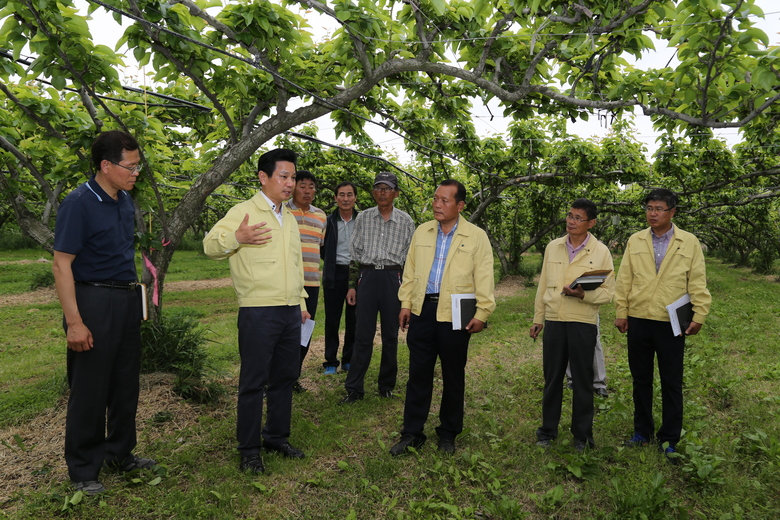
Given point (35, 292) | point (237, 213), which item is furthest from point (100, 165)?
point (35, 292)

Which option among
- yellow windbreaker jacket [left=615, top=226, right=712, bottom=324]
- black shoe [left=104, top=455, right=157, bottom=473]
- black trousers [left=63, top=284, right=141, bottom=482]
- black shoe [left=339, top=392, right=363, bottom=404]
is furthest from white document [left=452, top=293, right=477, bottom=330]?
black shoe [left=104, top=455, right=157, bottom=473]

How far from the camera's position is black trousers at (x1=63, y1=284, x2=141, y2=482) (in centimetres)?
291

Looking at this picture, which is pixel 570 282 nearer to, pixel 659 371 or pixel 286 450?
pixel 659 371

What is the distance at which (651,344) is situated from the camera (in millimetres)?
3799

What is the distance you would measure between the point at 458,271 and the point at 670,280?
1.52 metres

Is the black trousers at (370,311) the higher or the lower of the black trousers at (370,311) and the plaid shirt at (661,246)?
the lower

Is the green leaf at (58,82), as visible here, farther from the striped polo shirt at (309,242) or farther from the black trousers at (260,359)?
the black trousers at (260,359)

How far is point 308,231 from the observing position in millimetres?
5098

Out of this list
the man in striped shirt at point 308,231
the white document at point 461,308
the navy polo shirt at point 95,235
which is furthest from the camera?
the man in striped shirt at point 308,231

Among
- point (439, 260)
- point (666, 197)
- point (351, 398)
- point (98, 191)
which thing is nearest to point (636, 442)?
point (666, 197)

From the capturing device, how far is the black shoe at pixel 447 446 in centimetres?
372

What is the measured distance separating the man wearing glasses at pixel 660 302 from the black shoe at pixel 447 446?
136 cm

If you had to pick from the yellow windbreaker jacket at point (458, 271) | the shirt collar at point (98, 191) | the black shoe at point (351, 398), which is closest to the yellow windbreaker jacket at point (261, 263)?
the shirt collar at point (98, 191)

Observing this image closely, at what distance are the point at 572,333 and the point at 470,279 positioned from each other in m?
0.84
